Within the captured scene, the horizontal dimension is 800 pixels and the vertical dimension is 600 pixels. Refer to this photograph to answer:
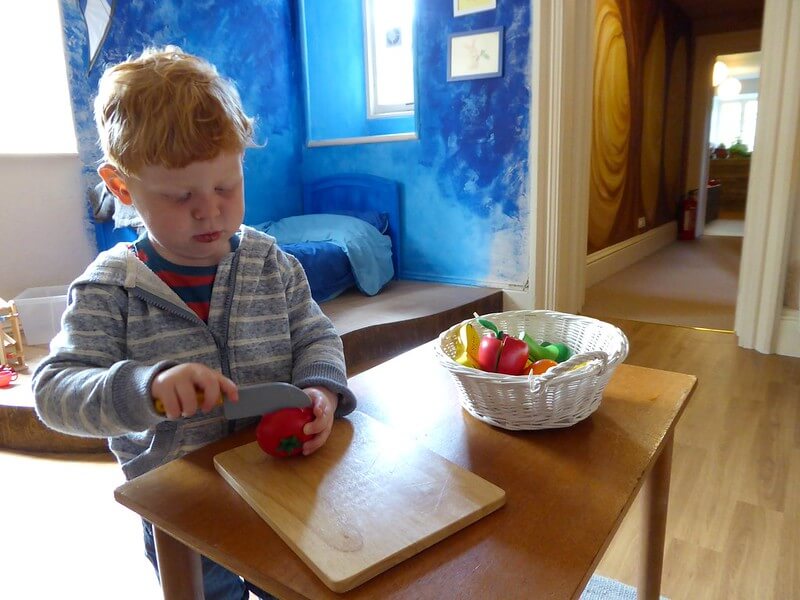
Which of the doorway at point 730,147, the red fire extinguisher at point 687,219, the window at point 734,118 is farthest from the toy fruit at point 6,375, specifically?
the window at point 734,118

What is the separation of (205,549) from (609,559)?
1.00m

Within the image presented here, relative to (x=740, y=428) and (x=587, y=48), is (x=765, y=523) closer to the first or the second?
(x=740, y=428)

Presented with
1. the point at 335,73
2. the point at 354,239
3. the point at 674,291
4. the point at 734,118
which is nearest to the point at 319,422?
the point at 354,239

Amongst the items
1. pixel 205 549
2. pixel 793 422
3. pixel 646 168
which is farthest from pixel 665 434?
pixel 646 168

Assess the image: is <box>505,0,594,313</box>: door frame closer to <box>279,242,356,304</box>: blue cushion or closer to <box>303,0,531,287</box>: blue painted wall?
<box>303,0,531,287</box>: blue painted wall

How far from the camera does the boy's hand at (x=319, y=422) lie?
0.63 metres

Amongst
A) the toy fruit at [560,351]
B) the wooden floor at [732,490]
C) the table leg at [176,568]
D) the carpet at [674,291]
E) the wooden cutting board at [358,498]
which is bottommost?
the wooden floor at [732,490]

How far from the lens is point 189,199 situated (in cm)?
69

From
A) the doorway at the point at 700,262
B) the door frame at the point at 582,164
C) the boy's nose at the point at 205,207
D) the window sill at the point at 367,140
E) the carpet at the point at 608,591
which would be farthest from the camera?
the doorway at the point at 700,262

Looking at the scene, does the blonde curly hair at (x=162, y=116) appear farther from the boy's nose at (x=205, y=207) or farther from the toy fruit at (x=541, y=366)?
the toy fruit at (x=541, y=366)

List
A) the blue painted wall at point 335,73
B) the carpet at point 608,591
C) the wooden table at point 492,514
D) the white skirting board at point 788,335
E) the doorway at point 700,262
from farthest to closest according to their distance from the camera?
the blue painted wall at point 335,73
the doorway at point 700,262
the white skirting board at point 788,335
the carpet at point 608,591
the wooden table at point 492,514

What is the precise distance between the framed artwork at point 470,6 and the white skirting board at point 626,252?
1.61 meters

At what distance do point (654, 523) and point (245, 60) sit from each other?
2.83 m

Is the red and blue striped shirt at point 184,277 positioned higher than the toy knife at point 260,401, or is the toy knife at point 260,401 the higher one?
the red and blue striped shirt at point 184,277
